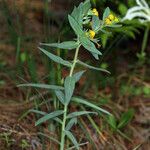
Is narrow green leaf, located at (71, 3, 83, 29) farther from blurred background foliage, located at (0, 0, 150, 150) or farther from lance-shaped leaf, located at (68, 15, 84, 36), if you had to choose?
blurred background foliage, located at (0, 0, 150, 150)

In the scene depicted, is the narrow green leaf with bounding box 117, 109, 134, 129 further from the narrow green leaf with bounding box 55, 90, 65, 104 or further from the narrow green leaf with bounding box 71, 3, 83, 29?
the narrow green leaf with bounding box 71, 3, 83, 29

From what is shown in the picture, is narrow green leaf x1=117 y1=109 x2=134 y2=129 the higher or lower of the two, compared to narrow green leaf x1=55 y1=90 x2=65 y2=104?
lower

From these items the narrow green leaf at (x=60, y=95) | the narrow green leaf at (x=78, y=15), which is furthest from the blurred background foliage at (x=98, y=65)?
the narrow green leaf at (x=78, y=15)

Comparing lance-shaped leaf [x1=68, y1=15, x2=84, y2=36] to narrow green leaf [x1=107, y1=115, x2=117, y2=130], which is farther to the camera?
narrow green leaf [x1=107, y1=115, x2=117, y2=130]

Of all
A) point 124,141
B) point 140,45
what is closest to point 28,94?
point 124,141

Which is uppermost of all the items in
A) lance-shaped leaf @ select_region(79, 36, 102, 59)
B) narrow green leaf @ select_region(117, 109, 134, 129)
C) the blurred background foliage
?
lance-shaped leaf @ select_region(79, 36, 102, 59)

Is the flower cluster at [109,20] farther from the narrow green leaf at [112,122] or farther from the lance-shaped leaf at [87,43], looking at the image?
the narrow green leaf at [112,122]

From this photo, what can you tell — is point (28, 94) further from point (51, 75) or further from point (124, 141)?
point (124, 141)

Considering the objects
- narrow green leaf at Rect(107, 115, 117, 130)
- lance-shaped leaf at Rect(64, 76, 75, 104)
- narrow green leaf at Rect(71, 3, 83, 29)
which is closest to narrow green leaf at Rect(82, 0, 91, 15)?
narrow green leaf at Rect(71, 3, 83, 29)

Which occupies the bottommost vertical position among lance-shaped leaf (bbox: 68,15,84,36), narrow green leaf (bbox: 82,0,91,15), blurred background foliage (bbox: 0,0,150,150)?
blurred background foliage (bbox: 0,0,150,150)

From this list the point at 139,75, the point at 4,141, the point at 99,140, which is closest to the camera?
the point at 4,141

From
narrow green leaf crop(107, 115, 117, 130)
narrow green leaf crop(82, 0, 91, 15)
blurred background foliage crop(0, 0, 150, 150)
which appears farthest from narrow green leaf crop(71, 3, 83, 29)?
narrow green leaf crop(107, 115, 117, 130)
